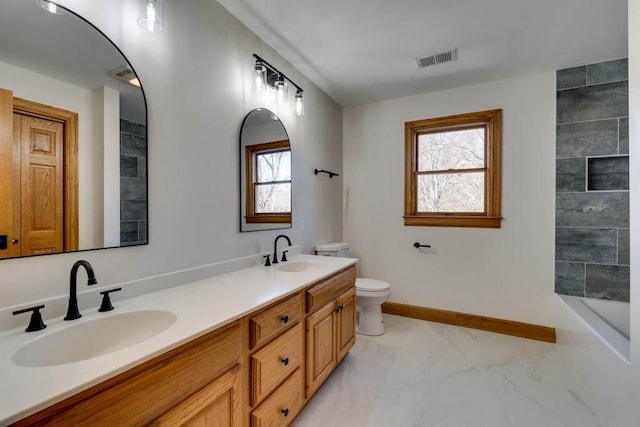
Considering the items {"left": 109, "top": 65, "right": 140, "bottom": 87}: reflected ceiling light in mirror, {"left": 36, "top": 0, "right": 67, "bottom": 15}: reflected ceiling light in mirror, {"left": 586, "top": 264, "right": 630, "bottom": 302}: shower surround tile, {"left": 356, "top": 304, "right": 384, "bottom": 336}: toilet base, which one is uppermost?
{"left": 36, "top": 0, "right": 67, "bottom": 15}: reflected ceiling light in mirror

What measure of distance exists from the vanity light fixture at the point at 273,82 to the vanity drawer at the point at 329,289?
139cm

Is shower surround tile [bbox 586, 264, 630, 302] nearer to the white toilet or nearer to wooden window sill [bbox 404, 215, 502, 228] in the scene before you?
wooden window sill [bbox 404, 215, 502, 228]

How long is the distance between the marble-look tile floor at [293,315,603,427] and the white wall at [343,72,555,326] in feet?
1.52

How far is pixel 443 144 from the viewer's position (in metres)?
3.15

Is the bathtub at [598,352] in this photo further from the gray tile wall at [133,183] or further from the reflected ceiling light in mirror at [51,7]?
the reflected ceiling light in mirror at [51,7]

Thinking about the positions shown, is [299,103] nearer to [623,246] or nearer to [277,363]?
[277,363]

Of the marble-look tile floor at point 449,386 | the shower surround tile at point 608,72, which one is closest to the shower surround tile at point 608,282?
the marble-look tile floor at point 449,386

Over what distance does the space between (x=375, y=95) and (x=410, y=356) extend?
8.55 ft

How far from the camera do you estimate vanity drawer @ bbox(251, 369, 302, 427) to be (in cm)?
126

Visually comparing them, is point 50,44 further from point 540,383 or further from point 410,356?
point 540,383

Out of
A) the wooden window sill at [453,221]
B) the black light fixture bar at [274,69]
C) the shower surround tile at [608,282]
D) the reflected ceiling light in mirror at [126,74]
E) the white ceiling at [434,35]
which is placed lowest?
the shower surround tile at [608,282]

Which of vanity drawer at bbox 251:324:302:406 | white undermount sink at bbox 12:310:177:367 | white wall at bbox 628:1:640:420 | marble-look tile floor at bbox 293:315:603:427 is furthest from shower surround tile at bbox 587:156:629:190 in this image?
white undermount sink at bbox 12:310:177:367

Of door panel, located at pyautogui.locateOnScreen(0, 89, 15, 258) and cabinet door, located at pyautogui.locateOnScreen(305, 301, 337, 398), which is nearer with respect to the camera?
door panel, located at pyautogui.locateOnScreen(0, 89, 15, 258)

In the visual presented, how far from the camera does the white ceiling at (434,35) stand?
1.83 metres
